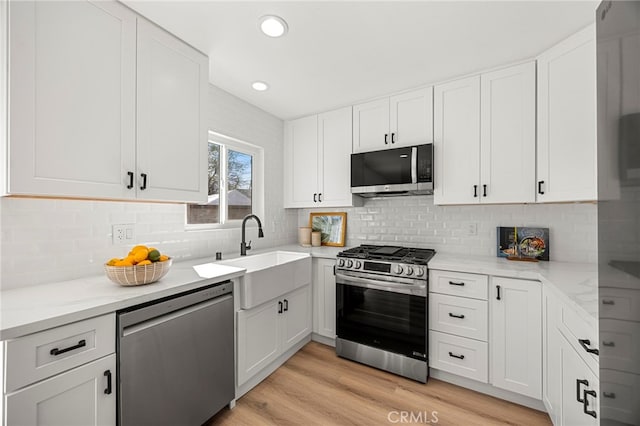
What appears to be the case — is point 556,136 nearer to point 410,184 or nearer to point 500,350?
point 410,184

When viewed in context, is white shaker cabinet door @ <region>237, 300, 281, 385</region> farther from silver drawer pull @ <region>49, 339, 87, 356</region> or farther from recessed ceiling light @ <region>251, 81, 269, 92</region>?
recessed ceiling light @ <region>251, 81, 269, 92</region>

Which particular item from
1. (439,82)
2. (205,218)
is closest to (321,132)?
(439,82)

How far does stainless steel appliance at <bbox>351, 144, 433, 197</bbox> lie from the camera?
236 cm

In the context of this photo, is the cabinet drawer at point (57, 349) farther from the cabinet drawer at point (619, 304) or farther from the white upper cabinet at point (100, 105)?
the cabinet drawer at point (619, 304)

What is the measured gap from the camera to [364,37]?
68.4 inches

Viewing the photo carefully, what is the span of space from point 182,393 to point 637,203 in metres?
1.91

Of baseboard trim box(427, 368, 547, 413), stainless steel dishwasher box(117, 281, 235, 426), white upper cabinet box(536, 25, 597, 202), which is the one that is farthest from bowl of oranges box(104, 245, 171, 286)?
white upper cabinet box(536, 25, 597, 202)

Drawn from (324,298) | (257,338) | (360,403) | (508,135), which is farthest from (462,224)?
(257,338)

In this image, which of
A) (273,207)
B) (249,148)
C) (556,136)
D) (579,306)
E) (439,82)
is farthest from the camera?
(273,207)

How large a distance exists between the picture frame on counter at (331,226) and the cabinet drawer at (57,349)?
229 cm

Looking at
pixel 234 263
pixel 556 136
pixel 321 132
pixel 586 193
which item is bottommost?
pixel 234 263

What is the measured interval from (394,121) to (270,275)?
5.96 feet

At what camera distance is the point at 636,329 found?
446mm

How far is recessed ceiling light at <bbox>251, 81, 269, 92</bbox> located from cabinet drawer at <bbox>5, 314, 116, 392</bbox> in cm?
200
